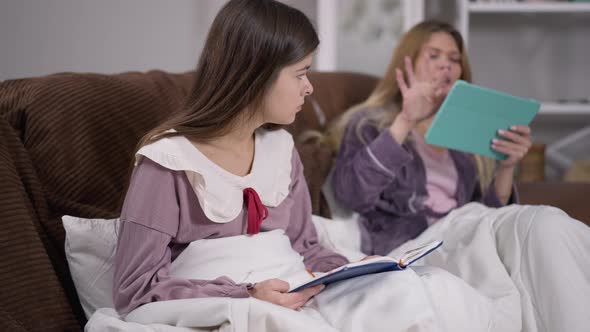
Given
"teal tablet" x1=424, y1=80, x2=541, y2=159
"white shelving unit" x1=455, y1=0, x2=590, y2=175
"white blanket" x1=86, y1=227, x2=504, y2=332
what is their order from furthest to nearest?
"white shelving unit" x1=455, y1=0, x2=590, y2=175 → "teal tablet" x1=424, y1=80, x2=541, y2=159 → "white blanket" x1=86, y1=227, x2=504, y2=332

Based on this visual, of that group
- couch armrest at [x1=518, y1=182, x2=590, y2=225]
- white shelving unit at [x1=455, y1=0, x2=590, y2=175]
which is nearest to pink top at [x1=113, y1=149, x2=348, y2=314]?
couch armrest at [x1=518, y1=182, x2=590, y2=225]

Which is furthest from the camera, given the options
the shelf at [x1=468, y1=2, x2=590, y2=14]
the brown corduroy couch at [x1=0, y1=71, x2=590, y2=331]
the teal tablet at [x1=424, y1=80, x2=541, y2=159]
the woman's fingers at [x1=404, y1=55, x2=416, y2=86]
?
the shelf at [x1=468, y1=2, x2=590, y2=14]

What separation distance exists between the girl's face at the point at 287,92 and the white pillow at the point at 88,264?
0.36m

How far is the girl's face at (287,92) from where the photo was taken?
4.26 ft

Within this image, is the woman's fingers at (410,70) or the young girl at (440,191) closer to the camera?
the young girl at (440,191)

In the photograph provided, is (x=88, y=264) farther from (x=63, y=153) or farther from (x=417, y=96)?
(x=417, y=96)

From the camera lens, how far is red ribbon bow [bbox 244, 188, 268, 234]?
1.32m

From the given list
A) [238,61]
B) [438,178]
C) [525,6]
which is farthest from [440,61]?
[525,6]

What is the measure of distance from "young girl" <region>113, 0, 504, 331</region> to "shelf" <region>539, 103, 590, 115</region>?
1869 millimetres

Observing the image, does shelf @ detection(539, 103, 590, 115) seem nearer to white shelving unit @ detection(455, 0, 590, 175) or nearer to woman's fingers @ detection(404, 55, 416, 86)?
white shelving unit @ detection(455, 0, 590, 175)

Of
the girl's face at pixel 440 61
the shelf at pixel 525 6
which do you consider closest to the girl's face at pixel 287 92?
the girl's face at pixel 440 61

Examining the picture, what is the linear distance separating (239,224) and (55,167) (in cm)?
33

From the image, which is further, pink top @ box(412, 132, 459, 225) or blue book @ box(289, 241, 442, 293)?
pink top @ box(412, 132, 459, 225)

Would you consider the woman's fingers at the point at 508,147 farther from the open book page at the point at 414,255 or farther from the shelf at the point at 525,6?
the shelf at the point at 525,6
